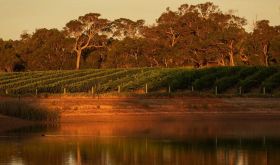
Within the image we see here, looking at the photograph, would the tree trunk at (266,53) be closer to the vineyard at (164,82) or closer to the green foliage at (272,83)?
the vineyard at (164,82)

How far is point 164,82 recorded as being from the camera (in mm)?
65688

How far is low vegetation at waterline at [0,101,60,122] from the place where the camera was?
125 feet

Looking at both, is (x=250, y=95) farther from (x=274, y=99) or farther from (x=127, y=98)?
(x=127, y=98)

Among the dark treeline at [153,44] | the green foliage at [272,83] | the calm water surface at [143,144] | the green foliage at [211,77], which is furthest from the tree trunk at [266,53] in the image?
the calm water surface at [143,144]

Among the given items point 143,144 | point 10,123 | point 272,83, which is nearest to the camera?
point 143,144

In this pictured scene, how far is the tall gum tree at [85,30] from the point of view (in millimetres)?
110188

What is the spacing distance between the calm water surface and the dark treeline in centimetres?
5824

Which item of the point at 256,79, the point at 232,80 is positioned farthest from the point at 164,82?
the point at 256,79

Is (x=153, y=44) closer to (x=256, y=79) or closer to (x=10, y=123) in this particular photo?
(x=256, y=79)

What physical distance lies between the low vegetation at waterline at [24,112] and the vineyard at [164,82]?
1894 centimetres

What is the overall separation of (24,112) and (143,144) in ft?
39.6

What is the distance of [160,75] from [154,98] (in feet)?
63.7

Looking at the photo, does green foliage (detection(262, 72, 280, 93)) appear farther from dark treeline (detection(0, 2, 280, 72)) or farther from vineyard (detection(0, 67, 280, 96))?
dark treeline (detection(0, 2, 280, 72))

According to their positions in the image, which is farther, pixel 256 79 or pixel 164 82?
pixel 256 79
